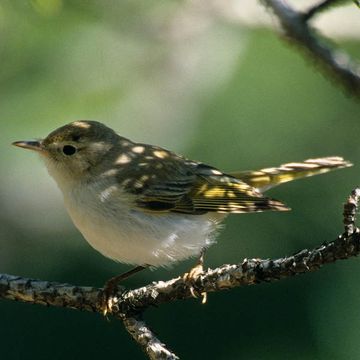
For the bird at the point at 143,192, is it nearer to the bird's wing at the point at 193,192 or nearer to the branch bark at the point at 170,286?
the bird's wing at the point at 193,192

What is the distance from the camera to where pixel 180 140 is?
19.7ft

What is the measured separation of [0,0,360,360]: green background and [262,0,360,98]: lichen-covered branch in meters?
2.29

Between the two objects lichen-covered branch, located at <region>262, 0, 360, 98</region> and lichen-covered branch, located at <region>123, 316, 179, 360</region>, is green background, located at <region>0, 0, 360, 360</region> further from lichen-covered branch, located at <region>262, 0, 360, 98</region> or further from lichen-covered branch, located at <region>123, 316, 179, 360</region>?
lichen-covered branch, located at <region>262, 0, 360, 98</region>

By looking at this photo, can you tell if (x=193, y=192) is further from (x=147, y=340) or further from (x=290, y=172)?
(x=147, y=340)

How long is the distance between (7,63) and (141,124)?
1.11m

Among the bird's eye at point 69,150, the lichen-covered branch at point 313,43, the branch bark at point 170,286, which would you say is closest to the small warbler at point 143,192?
the bird's eye at point 69,150

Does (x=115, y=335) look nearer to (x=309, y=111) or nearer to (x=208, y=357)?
(x=208, y=357)

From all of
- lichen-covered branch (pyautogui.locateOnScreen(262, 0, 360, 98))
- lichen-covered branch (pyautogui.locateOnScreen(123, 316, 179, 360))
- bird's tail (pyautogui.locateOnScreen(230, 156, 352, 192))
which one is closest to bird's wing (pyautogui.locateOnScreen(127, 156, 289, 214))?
bird's tail (pyautogui.locateOnScreen(230, 156, 352, 192))

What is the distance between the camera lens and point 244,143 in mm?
6047

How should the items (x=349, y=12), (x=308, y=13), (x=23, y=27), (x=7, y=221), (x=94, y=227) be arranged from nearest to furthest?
(x=308, y=13)
(x=94, y=227)
(x=349, y=12)
(x=23, y=27)
(x=7, y=221)

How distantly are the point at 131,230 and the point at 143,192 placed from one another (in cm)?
39

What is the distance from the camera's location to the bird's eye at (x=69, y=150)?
4645mm

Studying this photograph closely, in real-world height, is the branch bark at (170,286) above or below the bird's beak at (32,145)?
below

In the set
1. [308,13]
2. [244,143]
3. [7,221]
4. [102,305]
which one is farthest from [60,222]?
[308,13]
